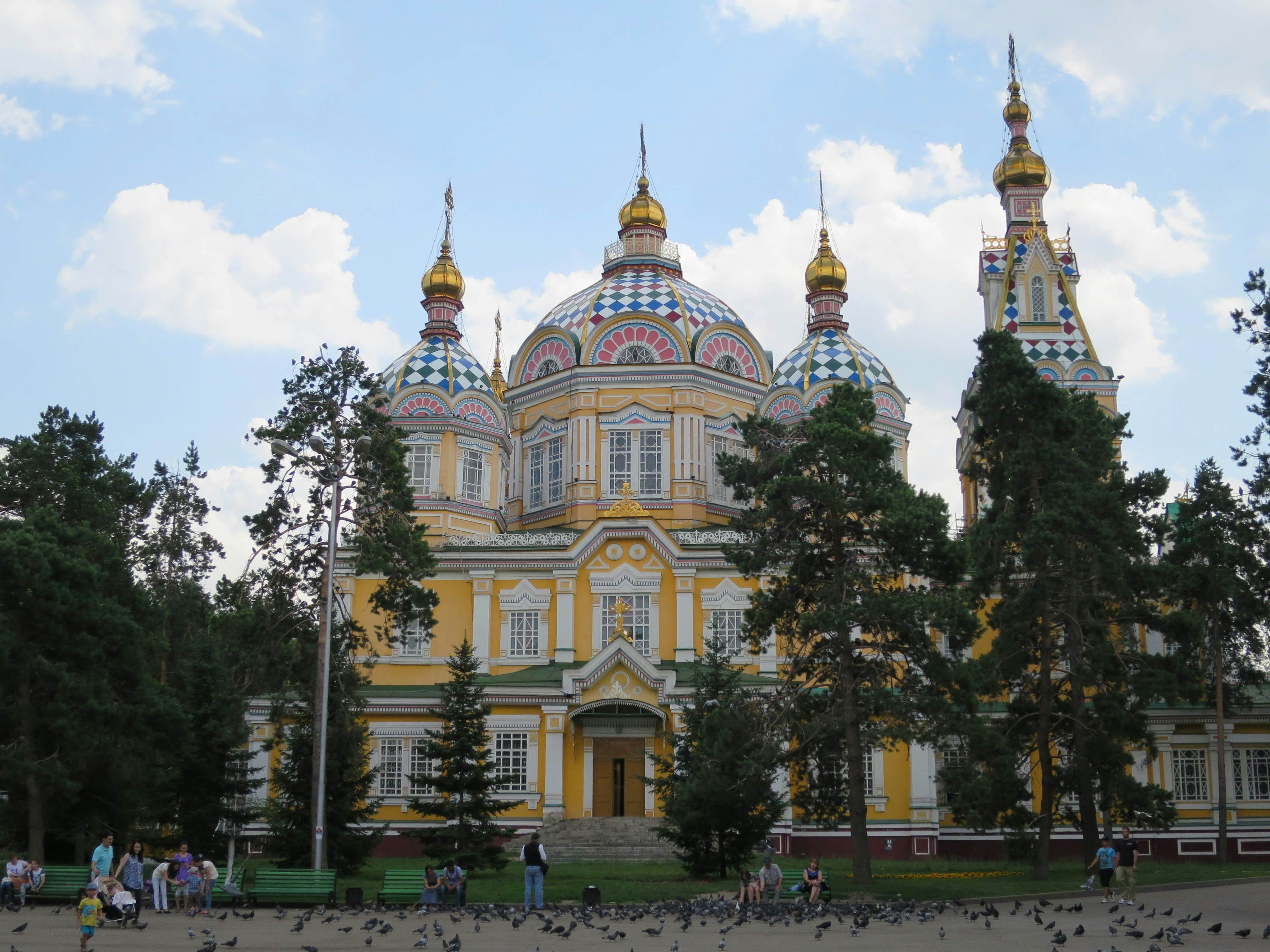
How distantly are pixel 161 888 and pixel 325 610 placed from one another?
5.45 m

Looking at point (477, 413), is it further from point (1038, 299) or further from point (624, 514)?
point (1038, 299)

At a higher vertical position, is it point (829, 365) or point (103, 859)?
point (829, 365)

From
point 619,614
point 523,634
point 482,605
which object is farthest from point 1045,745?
point 482,605

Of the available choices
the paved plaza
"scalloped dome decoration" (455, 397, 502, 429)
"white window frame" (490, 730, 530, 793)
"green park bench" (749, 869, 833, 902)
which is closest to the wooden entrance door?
"white window frame" (490, 730, 530, 793)

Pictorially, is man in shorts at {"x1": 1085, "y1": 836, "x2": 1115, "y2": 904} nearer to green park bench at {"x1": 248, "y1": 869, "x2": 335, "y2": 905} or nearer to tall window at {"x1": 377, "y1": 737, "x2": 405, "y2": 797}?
green park bench at {"x1": 248, "y1": 869, "x2": 335, "y2": 905}

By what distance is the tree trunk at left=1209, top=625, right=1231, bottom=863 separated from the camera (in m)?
32.3

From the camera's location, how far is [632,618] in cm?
3750

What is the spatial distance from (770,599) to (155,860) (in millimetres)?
14419

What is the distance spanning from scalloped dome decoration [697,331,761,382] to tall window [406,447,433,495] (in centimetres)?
903

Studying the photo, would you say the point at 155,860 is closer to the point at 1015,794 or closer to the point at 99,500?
the point at 99,500

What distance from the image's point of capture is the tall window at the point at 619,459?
138ft

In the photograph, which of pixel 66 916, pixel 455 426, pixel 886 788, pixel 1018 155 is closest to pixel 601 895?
pixel 66 916

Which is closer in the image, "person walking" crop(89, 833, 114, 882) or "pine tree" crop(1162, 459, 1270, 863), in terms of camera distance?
"person walking" crop(89, 833, 114, 882)

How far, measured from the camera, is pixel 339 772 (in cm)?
2581
